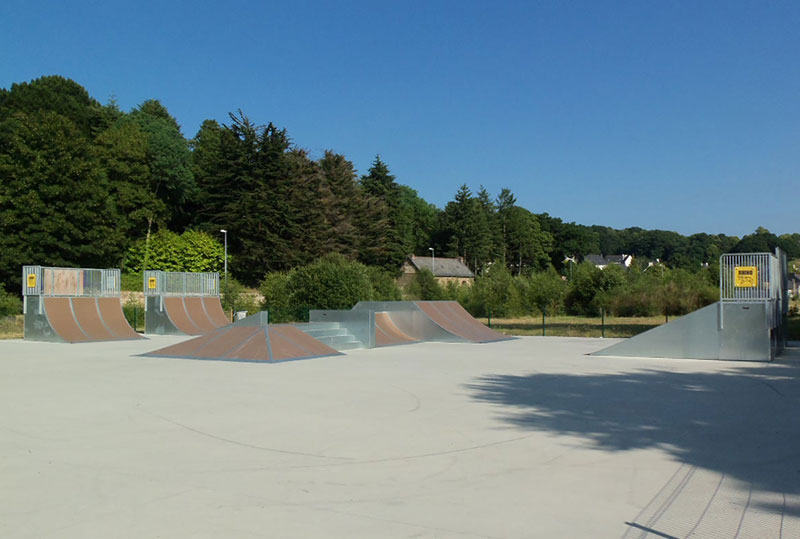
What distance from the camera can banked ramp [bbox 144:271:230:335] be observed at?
1049 inches

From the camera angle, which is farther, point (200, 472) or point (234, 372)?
point (234, 372)

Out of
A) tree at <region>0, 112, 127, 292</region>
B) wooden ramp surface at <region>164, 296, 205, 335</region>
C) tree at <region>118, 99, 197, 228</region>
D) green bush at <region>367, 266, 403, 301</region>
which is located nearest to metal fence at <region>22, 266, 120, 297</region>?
wooden ramp surface at <region>164, 296, 205, 335</region>

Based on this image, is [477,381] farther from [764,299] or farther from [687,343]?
[764,299]

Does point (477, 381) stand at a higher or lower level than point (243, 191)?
lower

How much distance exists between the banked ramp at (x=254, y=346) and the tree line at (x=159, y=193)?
83.7 ft

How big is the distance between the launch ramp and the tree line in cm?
2660

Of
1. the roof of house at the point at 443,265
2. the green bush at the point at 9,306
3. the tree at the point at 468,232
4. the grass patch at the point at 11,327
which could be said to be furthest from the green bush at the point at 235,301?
the tree at the point at 468,232

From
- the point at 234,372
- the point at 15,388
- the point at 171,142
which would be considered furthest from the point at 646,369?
the point at 171,142

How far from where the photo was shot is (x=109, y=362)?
15.4 m

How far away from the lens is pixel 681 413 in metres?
8.41

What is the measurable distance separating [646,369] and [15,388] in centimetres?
1187

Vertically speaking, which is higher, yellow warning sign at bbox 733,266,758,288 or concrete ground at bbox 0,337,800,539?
yellow warning sign at bbox 733,266,758,288

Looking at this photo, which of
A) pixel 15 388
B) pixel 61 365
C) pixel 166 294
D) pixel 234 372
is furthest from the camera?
pixel 166 294

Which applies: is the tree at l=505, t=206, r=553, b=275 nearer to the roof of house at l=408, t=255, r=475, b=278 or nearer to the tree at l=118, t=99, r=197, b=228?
the roof of house at l=408, t=255, r=475, b=278
